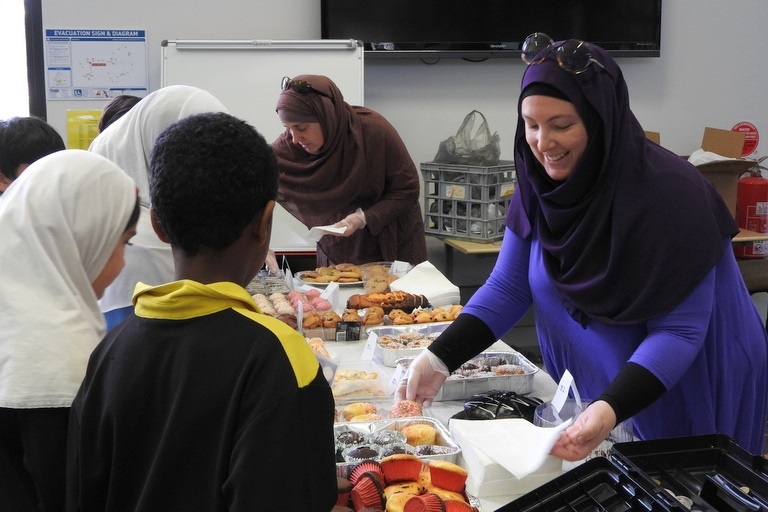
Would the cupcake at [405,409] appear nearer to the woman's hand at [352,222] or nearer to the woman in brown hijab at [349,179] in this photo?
the woman's hand at [352,222]

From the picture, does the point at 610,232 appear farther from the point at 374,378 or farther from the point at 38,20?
the point at 38,20

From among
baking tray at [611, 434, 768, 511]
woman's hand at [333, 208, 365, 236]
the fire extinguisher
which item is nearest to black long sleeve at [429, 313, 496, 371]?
baking tray at [611, 434, 768, 511]

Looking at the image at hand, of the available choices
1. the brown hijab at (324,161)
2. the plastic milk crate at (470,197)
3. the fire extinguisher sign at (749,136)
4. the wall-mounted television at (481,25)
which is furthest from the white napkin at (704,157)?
the brown hijab at (324,161)

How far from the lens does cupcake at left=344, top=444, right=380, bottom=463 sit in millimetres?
1399

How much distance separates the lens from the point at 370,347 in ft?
6.97

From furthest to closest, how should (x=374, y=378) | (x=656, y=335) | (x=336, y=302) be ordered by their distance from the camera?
(x=336, y=302) < (x=374, y=378) < (x=656, y=335)

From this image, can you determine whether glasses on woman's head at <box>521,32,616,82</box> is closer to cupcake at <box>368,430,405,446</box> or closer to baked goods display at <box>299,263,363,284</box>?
cupcake at <box>368,430,405,446</box>

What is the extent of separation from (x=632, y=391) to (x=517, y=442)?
27 cm

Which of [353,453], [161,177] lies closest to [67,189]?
[161,177]

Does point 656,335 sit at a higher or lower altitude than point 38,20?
lower

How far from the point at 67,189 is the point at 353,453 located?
26.6 inches

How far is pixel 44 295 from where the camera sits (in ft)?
3.89

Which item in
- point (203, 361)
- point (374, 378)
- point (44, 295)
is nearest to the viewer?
point (203, 361)

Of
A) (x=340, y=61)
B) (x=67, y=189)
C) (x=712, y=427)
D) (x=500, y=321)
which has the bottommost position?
(x=712, y=427)
